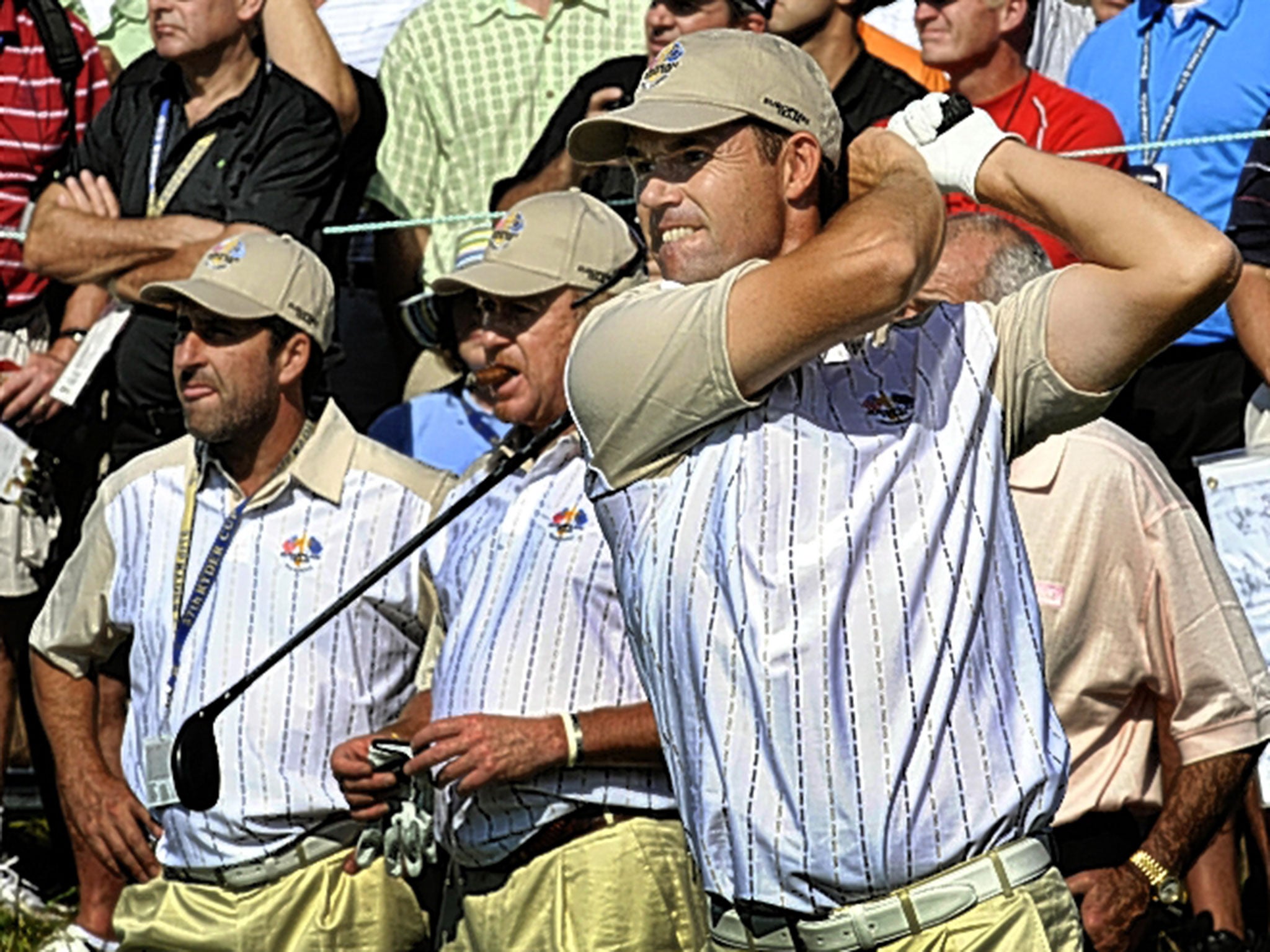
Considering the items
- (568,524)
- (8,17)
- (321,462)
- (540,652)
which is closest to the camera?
(540,652)

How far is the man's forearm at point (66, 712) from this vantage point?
20.4 ft

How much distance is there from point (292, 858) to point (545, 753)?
1.09 metres

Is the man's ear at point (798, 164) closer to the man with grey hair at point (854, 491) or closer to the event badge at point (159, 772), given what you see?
the man with grey hair at point (854, 491)

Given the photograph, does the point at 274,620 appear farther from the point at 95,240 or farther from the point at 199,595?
the point at 95,240

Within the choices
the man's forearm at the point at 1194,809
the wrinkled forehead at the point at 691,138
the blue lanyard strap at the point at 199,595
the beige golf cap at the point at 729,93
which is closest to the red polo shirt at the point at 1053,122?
the man's forearm at the point at 1194,809

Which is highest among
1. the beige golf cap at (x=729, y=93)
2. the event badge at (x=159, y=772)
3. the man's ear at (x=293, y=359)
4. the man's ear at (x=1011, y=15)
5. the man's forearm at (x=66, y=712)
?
the beige golf cap at (x=729, y=93)

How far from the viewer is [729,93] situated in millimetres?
3711

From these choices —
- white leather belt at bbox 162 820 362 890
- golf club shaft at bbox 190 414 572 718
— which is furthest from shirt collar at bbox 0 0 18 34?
white leather belt at bbox 162 820 362 890

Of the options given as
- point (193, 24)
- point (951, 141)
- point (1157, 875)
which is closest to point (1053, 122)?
point (1157, 875)

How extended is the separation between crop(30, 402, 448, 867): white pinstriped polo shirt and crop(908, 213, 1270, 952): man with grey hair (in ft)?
5.45

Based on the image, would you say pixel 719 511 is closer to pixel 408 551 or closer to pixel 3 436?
pixel 408 551

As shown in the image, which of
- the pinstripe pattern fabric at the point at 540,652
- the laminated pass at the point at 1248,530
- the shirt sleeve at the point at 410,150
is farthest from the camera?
the shirt sleeve at the point at 410,150

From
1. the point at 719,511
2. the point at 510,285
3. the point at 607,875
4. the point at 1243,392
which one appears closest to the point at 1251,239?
the point at 1243,392

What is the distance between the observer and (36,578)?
7.39 metres
